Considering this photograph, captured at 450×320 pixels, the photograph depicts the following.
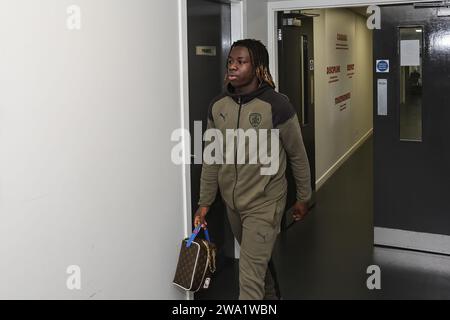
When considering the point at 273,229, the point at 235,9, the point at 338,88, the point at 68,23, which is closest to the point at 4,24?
→ the point at 68,23

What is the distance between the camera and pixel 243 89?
306cm

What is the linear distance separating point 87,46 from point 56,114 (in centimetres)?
37

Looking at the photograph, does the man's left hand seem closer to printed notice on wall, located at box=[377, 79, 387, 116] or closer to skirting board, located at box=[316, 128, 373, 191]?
printed notice on wall, located at box=[377, 79, 387, 116]

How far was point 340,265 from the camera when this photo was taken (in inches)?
173

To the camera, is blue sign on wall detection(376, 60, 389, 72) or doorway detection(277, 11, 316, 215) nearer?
blue sign on wall detection(376, 60, 389, 72)

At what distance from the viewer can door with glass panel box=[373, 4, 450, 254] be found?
4.56 meters

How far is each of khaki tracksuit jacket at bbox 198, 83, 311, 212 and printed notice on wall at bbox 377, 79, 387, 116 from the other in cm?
203

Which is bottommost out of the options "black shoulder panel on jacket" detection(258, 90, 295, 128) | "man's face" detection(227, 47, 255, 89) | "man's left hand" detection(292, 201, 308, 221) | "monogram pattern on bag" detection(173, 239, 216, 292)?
"monogram pattern on bag" detection(173, 239, 216, 292)

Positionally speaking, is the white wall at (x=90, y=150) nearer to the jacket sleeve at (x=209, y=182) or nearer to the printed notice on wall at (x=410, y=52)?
the jacket sleeve at (x=209, y=182)

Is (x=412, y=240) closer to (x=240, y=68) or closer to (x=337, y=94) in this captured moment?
(x=240, y=68)

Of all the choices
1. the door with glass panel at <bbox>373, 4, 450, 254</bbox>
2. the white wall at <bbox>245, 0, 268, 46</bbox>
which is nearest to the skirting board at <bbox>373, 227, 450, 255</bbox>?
the door with glass panel at <bbox>373, 4, 450, 254</bbox>

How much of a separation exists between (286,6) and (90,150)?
2.76 m

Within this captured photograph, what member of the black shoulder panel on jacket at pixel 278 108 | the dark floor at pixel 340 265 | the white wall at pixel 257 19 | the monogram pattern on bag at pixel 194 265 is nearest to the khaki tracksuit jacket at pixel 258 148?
the black shoulder panel on jacket at pixel 278 108
